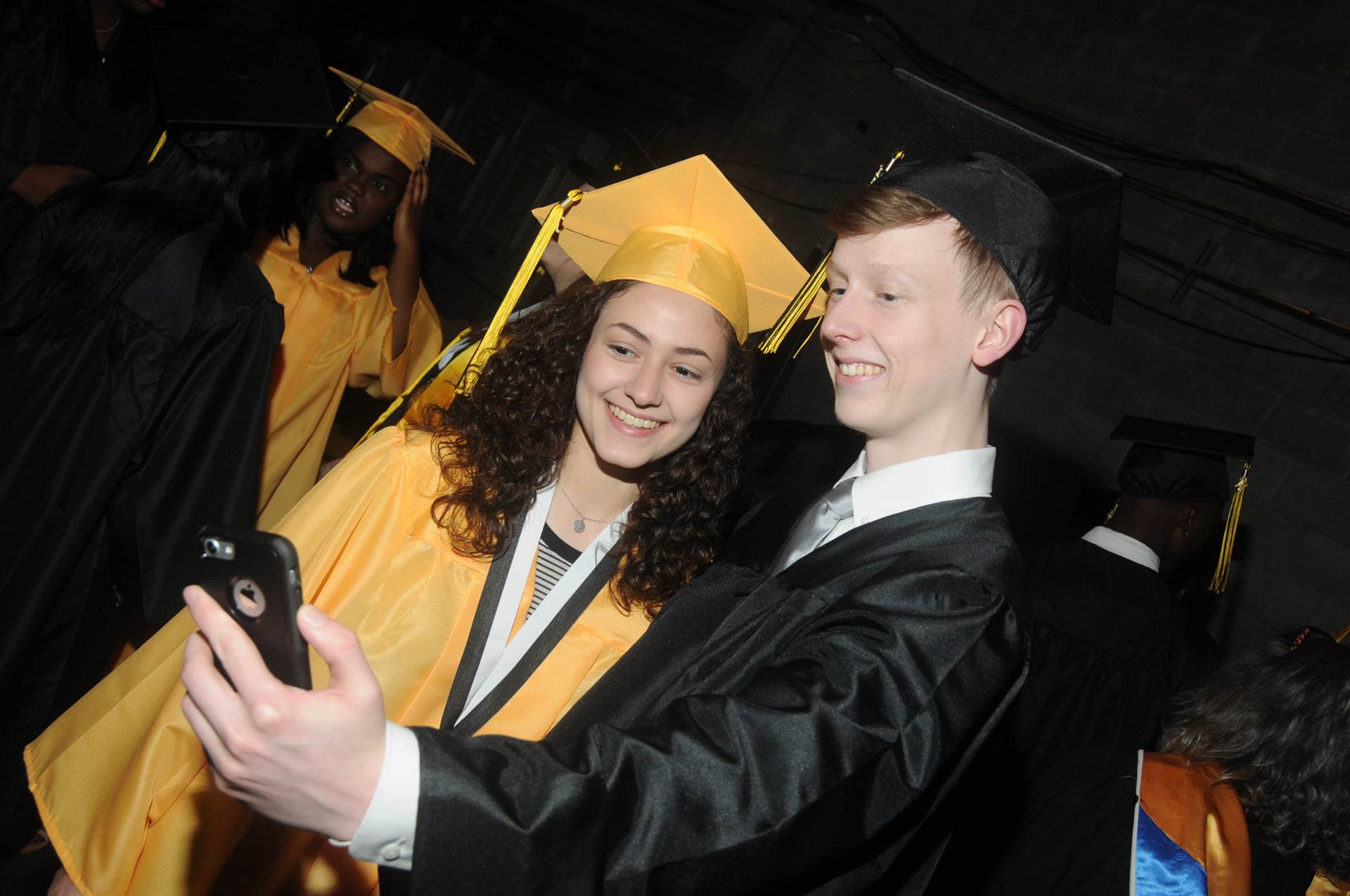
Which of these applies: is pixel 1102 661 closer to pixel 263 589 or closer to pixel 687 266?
pixel 687 266

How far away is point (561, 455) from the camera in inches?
81.3

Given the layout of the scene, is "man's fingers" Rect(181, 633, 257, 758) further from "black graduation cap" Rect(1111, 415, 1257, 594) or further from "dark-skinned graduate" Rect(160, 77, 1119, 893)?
"black graduation cap" Rect(1111, 415, 1257, 594)

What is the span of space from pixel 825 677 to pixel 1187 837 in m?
1.37

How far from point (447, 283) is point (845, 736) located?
772cm

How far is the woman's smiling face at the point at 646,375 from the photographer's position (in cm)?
190

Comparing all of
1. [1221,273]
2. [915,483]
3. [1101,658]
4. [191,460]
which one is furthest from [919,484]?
[1221,273]

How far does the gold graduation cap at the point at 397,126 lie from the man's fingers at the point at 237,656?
3.27 metres

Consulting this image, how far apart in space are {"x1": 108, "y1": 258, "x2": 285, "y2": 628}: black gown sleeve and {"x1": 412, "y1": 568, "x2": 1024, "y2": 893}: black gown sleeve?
2.00m

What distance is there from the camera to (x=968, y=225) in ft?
5.05

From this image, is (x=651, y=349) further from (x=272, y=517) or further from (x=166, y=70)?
(x=272, y=517)

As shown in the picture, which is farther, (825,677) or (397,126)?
(397,126)

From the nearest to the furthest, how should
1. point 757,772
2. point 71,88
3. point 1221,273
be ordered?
point 757,772
point 71,88
point 1221,273

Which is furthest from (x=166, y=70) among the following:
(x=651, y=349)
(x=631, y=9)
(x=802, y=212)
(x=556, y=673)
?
(x=631, y=9)

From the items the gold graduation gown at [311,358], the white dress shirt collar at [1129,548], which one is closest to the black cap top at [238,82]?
the gold graduation gown at [311,358]
